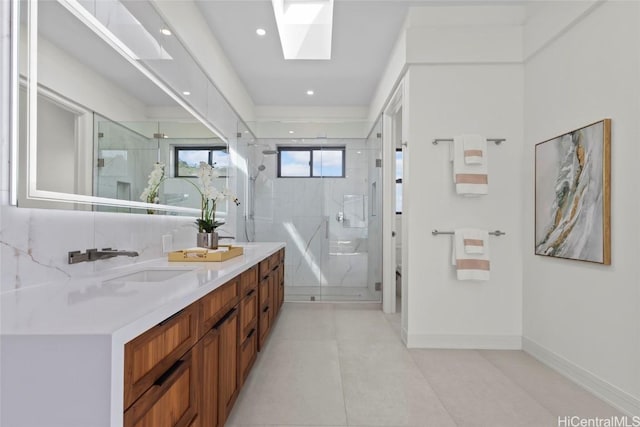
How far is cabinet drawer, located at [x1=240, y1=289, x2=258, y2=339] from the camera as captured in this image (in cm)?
208

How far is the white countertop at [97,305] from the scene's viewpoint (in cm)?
82

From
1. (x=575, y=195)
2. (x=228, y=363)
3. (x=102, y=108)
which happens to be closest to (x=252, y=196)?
(x=102, y=108)

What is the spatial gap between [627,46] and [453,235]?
164cm

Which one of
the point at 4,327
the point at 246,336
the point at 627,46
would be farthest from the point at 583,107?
the point at 4,327

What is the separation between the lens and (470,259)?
292 centimetres

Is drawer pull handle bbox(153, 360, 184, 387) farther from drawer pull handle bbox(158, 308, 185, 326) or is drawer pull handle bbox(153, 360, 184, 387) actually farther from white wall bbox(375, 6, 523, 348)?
white wall bbox(375, 6, 523, 348)

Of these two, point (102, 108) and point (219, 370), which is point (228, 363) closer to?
point (219, 370)

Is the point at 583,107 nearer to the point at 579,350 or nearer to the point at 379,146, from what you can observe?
the point at 579,350

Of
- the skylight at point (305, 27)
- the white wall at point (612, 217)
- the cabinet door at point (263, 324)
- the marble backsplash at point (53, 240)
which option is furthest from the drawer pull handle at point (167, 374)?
the skylight at point (305, 27)

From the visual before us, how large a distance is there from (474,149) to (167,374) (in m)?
2.72

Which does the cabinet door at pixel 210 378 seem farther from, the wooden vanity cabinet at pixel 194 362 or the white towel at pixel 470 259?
the white towel at pixel 470 259

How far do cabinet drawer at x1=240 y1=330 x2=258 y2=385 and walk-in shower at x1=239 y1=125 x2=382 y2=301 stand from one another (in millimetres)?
2160

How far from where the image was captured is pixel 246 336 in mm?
2193

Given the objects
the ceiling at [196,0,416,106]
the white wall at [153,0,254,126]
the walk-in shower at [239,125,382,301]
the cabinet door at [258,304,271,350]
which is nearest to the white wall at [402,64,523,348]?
the ceiling at [196,0,416,106]
